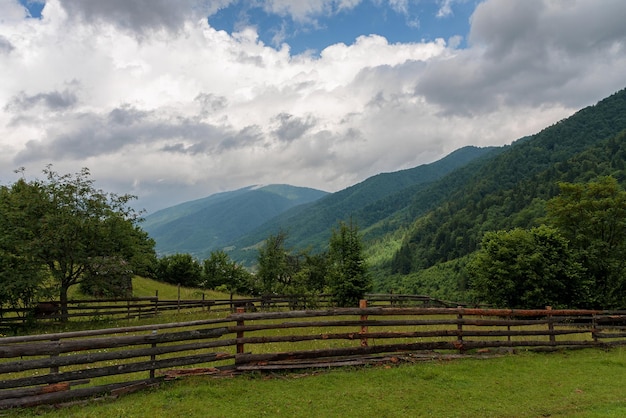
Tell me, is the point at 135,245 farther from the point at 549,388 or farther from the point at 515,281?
the point at 515,281

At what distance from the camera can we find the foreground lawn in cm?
820

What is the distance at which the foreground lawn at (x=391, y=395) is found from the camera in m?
8.20

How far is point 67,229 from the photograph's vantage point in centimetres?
2442

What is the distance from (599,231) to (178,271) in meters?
57.3

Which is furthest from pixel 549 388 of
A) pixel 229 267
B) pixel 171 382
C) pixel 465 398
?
pixel 229 267

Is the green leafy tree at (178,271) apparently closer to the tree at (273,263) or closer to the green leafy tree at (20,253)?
the tree at (273,263)

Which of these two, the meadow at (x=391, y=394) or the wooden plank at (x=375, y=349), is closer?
the meadow at (x=391, y=394)

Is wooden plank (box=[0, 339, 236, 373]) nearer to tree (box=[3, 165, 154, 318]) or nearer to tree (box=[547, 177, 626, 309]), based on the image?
tree (box=[3, 165, 154, 318])

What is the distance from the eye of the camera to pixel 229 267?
66.6 metres

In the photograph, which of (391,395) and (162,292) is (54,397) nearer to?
(391,395)

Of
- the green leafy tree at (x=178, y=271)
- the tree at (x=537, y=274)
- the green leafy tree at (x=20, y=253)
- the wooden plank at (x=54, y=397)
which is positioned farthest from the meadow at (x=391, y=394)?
the green leafy tree at (x=178, y=271)

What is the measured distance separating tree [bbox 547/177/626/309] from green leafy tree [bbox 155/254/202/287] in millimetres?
52571

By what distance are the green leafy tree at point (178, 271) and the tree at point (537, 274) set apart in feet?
151

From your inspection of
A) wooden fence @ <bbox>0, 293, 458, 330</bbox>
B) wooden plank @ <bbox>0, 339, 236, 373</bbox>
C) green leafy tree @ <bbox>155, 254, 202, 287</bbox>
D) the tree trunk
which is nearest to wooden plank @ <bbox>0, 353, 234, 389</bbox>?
wooden plank @ <bbox>0, 339, 236, 373</bbox>
